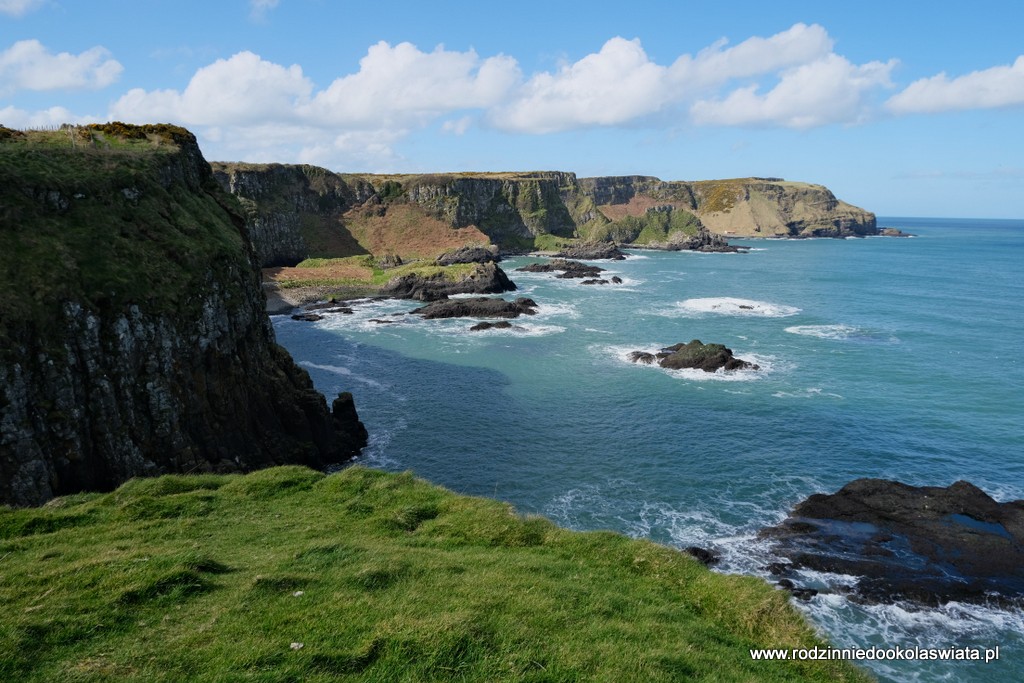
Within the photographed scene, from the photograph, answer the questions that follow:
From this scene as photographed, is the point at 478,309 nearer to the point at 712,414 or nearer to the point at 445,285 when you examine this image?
the point at 445,285

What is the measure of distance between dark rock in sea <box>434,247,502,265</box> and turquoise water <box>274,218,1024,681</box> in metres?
46.9

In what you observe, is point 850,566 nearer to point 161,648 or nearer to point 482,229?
point 161,648

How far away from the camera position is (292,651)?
36.2ft

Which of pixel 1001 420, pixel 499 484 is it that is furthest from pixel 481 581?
pixel 1001 420

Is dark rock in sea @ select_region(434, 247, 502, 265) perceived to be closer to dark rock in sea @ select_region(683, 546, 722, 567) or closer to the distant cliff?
the distant cliff

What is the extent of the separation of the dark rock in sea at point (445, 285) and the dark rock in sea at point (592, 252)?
207ft

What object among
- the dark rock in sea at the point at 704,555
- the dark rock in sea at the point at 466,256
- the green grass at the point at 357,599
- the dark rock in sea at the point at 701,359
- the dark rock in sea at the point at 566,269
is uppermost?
the dark rock in sea at the point at 466,256

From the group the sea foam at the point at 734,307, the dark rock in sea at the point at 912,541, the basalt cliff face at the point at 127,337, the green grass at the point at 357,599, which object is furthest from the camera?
the sea foam at the point at 734,307

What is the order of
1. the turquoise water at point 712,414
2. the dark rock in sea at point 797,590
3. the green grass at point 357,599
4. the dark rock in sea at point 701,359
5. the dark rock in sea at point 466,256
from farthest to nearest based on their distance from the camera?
the dark rock in sea at point 466,256 < the dark rock in sea at point 701,359 < the turquoise water at point 712,414 < the dark rock in sea at point 797,590 < the green grass at point 357,599

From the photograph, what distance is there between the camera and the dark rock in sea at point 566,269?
129875mm

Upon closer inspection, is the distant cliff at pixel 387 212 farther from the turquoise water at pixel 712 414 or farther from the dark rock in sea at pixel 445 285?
the turquoise water at pixel 712 414

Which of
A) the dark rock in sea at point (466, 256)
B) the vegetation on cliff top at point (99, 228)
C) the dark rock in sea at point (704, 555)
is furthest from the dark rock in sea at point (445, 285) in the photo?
the dark rock in sea at point (704, 555)

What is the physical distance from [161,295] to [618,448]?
2785cm

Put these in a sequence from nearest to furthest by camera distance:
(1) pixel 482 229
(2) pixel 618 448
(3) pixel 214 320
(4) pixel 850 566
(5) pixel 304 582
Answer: (5) pixel 304 582
(4) pixel 850 566
(3) pixel 214 320
(2) pixel 618 448
(1) pixel 482 229
